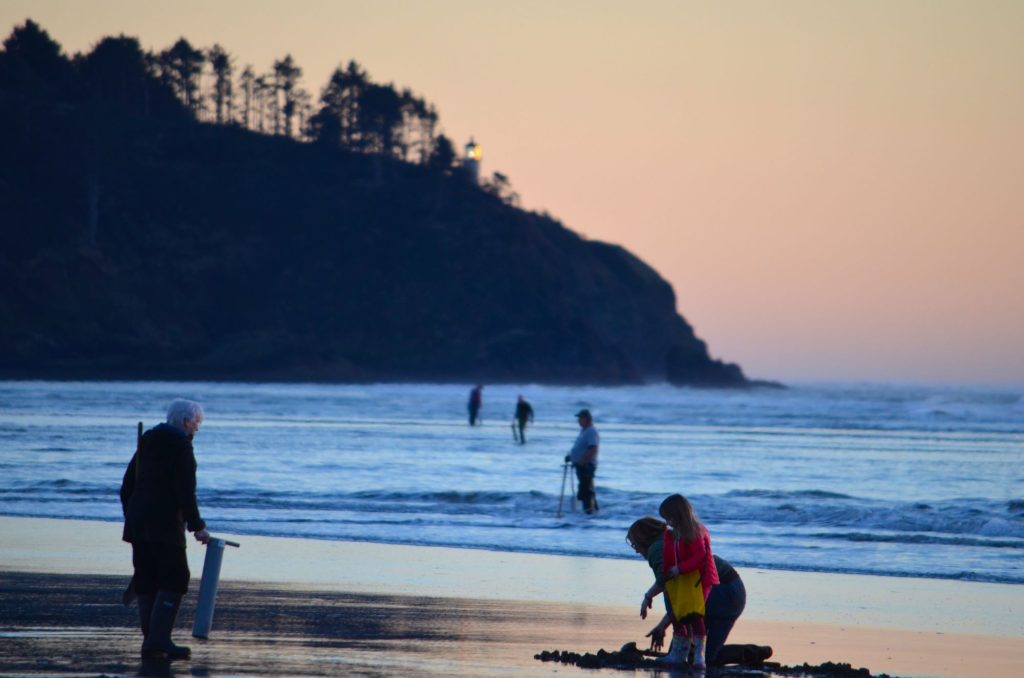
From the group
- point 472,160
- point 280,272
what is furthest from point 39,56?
point 472,160

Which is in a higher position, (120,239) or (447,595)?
(120,239)

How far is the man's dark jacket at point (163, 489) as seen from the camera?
745 centimetres

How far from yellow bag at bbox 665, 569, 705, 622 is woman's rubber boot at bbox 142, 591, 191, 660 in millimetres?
2720

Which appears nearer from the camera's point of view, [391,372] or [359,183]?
[391,372]

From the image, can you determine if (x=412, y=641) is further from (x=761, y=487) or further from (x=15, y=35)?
(x=15, y=35)

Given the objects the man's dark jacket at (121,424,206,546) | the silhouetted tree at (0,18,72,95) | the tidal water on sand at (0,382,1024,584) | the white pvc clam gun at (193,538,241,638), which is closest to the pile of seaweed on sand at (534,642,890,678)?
the white pvc clam gun at (193,538,241,638)

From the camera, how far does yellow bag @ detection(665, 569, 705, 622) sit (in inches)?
301

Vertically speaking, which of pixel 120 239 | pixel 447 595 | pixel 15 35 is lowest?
pixel 447 595

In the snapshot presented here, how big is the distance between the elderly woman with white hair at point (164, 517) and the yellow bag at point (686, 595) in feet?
8.59

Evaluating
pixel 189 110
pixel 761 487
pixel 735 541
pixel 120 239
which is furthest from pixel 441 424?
pixel 189 110

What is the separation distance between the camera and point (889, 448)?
35844 millimetres

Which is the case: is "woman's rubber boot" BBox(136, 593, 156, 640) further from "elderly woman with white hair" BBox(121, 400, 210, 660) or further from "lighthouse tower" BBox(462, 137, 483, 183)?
"lighthouse tower" BBox(462, 137, 483, 183)

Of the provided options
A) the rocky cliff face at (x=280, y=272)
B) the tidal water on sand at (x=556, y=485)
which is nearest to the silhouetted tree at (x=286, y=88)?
the rocky cliff face at (x=280, y=272)

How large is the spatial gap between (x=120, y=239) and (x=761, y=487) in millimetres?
108008
